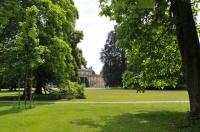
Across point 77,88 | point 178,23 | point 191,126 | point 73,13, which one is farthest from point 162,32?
point 73,13

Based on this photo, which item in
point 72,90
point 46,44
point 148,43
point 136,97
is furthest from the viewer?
point 136,97

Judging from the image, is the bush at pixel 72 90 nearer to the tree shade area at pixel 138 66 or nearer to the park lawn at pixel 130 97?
the park lawn at pixel 130 97

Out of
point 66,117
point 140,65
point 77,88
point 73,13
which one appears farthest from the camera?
point 73,13

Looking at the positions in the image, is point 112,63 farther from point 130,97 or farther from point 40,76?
point 40,76

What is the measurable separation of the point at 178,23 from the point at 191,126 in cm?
497

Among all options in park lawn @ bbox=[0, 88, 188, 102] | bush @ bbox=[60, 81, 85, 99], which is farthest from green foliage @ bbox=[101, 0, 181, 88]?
bush @ bbox=[60, 81, 85, 99]

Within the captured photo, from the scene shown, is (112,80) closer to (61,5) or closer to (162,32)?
(61,5)

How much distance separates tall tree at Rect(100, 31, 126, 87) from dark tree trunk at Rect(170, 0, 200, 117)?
91.6 metres

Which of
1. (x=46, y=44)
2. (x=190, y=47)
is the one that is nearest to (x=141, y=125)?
(x=190, y=47)

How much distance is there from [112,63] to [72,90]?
74.7 metres

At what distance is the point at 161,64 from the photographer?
78.3 ft

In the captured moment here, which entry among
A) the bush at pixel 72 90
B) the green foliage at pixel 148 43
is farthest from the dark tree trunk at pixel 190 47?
the bush at pixel 72 90

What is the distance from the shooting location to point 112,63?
11581 cm

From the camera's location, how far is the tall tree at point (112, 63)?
4441 inches
